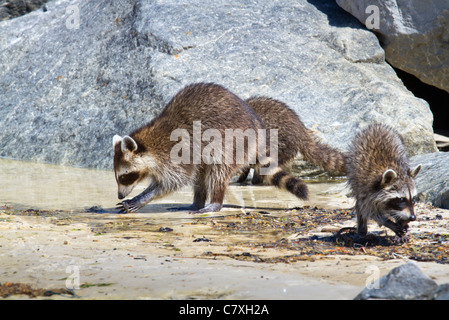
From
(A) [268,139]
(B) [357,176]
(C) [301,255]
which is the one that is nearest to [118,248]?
(C) [301,255]

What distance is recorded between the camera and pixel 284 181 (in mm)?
6809

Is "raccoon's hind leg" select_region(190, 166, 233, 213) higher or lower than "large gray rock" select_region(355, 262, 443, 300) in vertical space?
higher

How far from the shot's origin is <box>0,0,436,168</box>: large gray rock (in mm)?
9156

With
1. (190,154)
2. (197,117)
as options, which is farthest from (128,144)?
(197,117)

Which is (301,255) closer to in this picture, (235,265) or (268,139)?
(235,265)

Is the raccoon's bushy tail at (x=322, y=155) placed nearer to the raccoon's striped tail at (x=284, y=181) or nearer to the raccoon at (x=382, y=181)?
the raccoon's striped tail at (x=284, y=181)

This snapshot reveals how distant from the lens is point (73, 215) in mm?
5980

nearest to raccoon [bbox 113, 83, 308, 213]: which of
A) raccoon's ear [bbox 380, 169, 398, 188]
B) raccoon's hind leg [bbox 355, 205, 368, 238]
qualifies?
raccoon's hind leg [bbox 355, 205, 368, 238]

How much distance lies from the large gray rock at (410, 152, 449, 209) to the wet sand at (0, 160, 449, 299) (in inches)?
8.4

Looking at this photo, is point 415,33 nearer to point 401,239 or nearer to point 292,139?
point 292,139

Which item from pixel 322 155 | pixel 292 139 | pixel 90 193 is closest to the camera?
pixel 90 193

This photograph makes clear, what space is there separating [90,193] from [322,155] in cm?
313

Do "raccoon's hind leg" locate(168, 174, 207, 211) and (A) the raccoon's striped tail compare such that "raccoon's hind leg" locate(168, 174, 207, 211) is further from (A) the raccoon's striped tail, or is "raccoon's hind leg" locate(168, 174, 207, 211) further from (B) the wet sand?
(A) the raccoon's striped tail

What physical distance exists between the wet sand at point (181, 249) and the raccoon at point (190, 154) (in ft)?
0.84
